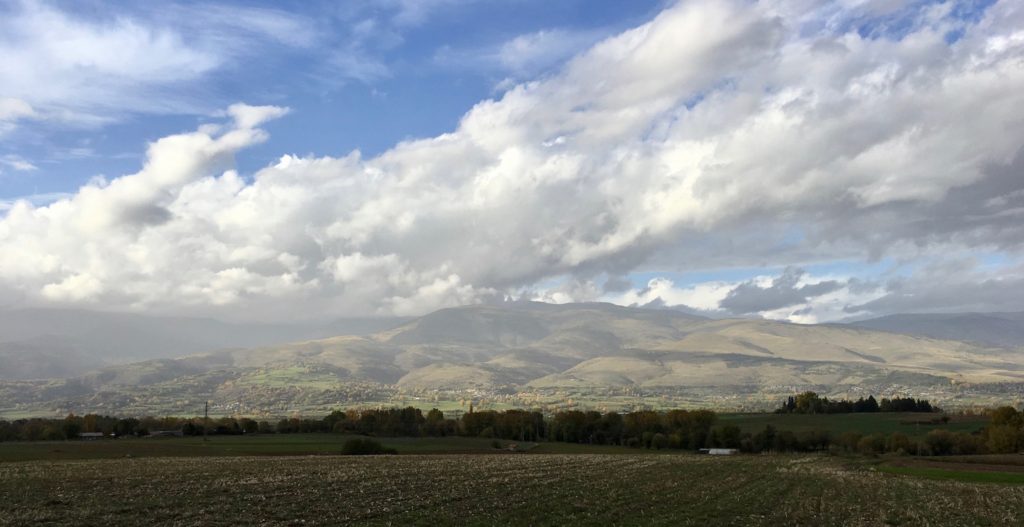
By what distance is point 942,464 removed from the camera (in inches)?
3620

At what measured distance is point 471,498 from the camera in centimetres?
4416

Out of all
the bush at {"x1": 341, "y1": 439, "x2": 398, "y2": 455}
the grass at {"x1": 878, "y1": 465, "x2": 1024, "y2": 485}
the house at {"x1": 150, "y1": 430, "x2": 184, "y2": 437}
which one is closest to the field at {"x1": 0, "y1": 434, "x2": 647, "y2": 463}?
the bush at {"x1": 341, "y1": 439, "x2": 398, "y2": 455}

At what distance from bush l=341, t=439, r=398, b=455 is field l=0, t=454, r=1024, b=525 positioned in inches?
1742

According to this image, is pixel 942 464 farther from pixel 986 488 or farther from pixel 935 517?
pixel 935 517

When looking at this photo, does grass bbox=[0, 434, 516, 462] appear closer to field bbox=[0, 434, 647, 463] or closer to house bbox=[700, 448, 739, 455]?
field bbox=[0, 434, 647, 463]

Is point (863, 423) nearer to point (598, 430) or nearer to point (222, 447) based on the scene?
point (598, 430)

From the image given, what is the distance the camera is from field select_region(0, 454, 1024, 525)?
1422 inches

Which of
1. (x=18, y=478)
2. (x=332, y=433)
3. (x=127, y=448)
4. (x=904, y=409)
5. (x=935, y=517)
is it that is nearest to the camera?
(x=935, y=517)

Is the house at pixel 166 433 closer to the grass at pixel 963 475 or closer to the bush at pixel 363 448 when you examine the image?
the bush at pixel 363 448

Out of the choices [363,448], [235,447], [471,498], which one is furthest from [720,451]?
[471,498]

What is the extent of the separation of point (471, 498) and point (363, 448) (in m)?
73.9

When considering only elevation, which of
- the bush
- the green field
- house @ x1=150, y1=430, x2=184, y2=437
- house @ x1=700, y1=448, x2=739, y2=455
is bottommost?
house @ x1=700, y1=448, x2=739, y2=455

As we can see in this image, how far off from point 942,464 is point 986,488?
35.4 m

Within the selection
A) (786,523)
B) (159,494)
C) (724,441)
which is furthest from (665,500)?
(724,441)
